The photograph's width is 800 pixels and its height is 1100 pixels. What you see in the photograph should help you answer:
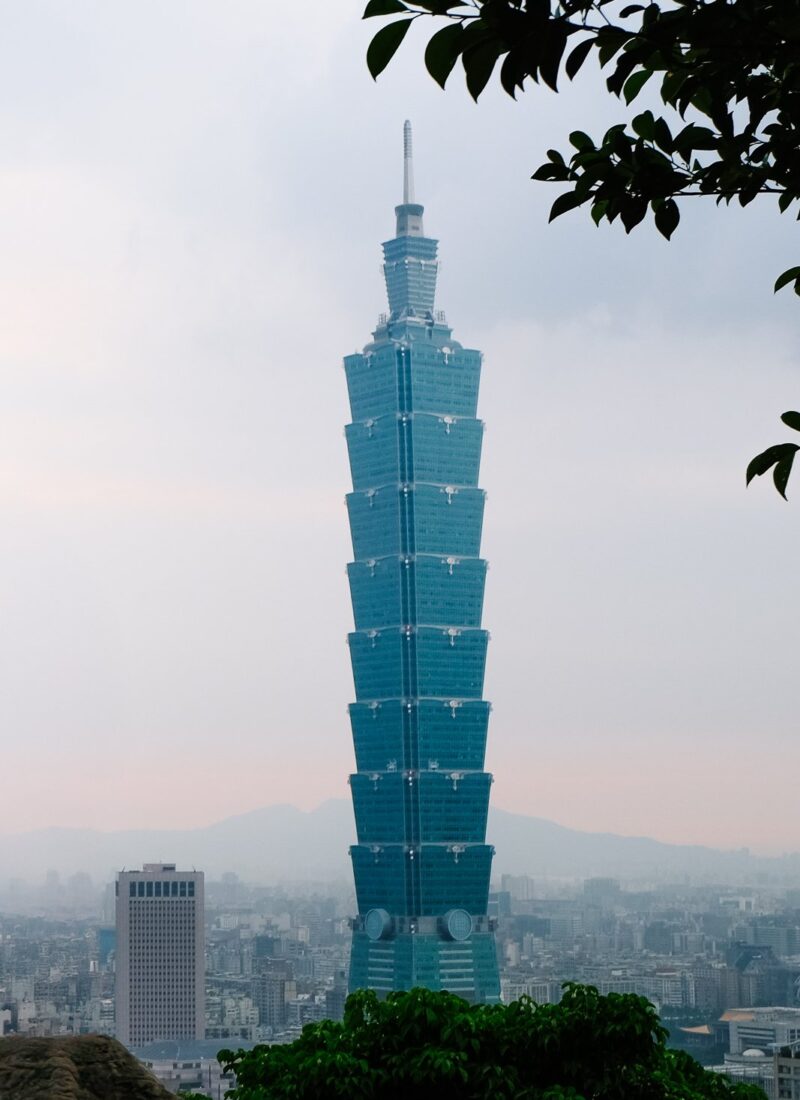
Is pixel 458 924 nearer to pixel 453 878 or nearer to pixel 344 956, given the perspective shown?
pixel 453 878

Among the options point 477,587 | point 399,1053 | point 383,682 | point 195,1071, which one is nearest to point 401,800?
point 383,682

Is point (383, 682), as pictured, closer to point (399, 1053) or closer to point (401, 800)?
point (401, 800)

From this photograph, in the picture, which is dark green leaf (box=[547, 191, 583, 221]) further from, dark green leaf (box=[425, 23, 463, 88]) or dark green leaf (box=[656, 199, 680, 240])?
dark green leaf (box=[425, 23, 463, 88])

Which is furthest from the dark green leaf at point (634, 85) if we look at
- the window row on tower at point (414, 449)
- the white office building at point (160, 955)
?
the white office building at point (160, 955)

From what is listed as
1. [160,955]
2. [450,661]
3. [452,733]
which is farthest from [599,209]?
[160,955]

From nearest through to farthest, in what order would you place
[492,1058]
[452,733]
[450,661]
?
[492,1058], [450,661], [452,733]
